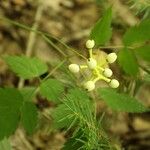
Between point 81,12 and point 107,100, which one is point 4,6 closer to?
point 81,12

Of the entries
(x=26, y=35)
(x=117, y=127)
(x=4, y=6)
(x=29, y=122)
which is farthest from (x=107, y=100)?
(x=4, y=6)

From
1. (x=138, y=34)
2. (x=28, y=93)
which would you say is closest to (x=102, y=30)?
(x=138, y=34)

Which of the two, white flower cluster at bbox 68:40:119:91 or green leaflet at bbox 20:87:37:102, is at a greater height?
white flower cluster at bbox 68:40:119:91

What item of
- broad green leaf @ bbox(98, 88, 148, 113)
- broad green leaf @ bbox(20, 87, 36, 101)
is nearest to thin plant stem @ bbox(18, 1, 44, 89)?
broad green leaf @ bbox(20, 87, 36, 101)

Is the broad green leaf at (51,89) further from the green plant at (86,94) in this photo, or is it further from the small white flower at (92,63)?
the small white flower at (92,63)

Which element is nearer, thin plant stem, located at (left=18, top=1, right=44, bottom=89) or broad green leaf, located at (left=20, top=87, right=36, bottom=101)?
broad green leaf, located at (left=20, top=87, right=36, bottom=101)

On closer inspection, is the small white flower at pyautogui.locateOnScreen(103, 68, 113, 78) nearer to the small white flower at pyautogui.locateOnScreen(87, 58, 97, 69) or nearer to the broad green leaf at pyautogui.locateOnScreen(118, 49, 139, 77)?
the small white flower at pyautogui.locateOnScreen(87, 58, 97, 69)

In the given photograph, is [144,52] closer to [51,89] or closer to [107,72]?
[107,72]
